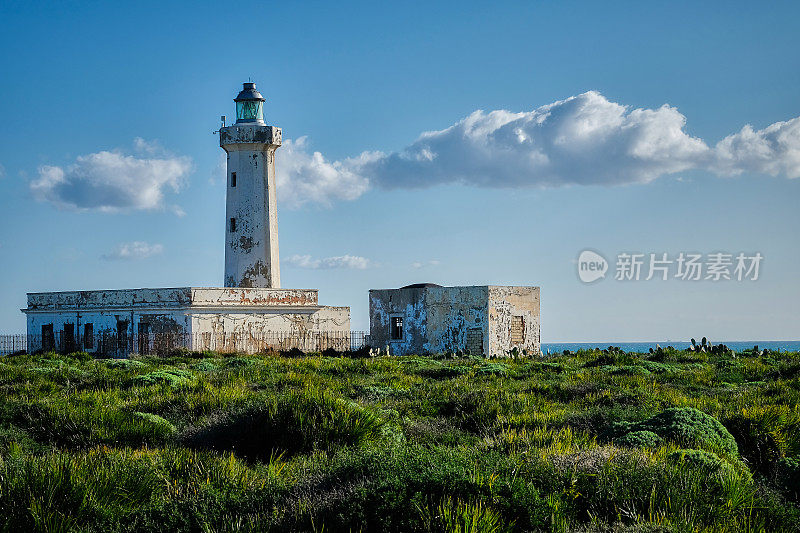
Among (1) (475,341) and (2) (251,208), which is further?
(2) (251,208)

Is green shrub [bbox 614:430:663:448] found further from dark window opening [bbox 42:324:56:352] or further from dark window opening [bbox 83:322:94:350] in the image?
dark window opening [bbox 42:324:56:352]

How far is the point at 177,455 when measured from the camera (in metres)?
7.52

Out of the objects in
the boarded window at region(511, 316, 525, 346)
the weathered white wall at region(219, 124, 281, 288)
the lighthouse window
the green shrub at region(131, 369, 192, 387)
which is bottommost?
the green shrub at region(131, 369, 192, 387)

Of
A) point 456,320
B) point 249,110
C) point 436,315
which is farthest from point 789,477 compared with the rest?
point 249,110

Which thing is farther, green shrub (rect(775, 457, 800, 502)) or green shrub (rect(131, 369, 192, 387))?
green shrub (rect(131, 369, 192, 387))

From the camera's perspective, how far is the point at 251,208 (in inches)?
1346

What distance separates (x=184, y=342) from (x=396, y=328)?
7.83m

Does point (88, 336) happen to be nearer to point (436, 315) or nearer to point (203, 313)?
point (203, 313)

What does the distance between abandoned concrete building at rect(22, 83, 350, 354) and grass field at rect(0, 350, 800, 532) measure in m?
16.3

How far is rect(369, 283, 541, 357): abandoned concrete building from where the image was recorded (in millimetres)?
→ 29969

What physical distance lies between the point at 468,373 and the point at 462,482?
36.9 feet

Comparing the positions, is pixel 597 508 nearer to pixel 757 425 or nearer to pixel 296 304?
pixel 757 425

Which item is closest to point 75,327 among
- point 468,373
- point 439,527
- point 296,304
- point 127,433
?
point 296,304

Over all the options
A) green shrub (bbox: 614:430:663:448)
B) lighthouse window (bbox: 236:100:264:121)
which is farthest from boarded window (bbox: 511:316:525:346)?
green shrub (bbox: 614:430:663:448)
